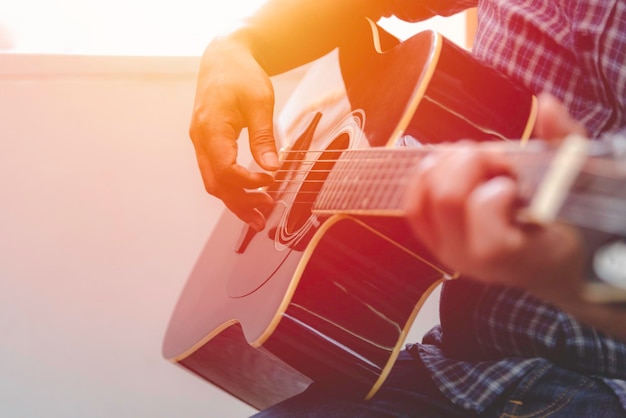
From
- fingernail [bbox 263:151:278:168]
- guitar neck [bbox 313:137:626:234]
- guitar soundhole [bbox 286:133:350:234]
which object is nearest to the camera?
guitar neck [bbox 313:137:626:234]

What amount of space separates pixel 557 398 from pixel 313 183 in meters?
0.34

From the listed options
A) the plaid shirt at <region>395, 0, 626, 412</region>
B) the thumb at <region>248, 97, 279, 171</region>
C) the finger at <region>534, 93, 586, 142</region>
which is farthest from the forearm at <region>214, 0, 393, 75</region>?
the finger at <region>534, 93, 586, 142</region>

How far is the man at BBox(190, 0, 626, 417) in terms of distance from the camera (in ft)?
1.94

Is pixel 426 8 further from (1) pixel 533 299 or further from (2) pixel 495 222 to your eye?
(2) pixel 495 222

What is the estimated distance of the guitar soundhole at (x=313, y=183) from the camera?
702mm

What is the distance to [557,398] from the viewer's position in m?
0.60

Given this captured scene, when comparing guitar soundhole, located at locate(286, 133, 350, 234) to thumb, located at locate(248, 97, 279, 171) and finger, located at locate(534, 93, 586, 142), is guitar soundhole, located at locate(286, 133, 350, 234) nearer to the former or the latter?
thumb, located at locate(248, 97, 279, 171)

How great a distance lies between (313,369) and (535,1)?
47 cm

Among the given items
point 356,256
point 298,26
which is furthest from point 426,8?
point 356,256

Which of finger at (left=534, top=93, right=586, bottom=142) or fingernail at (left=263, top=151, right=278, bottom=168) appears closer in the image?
finger at (left=534, top=93, right=586, bottom=142)

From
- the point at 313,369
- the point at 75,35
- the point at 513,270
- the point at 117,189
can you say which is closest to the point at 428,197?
the point at 513,270

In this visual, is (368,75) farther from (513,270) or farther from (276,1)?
(513,270)

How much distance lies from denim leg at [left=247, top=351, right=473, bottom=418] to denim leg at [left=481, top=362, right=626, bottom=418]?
50 millimetres

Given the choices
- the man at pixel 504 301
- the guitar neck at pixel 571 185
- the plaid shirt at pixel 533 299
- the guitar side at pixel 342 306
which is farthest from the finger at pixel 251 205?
the guitar neck at pixel 571 185
